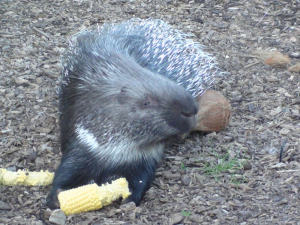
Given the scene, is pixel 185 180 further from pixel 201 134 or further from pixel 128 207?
pixel 201 134

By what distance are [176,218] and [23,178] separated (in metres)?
1.19

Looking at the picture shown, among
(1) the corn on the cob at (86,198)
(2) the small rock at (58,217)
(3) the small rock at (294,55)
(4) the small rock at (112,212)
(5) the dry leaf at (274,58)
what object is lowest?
(4) the small rock at (112,212)

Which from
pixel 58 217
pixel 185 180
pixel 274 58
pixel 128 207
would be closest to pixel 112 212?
pixel 128 207

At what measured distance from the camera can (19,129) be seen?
457 centimetres

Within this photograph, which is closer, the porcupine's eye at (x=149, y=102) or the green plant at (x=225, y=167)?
the porcupine's eye at (x=149, y=102)

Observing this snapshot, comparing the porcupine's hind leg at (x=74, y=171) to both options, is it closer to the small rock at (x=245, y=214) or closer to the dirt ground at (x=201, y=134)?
the dirt ground at (x=201, y=134)

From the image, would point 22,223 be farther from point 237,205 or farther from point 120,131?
point 237,205

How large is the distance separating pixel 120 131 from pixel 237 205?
0.95 metres

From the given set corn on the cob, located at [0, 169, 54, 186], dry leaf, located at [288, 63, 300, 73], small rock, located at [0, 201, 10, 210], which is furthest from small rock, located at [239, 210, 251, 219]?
dry leaf, located at [288, 63, 300, 73]

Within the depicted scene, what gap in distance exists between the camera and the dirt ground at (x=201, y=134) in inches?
146

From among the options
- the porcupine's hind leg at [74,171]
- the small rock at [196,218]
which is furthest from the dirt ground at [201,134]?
the porcupine's hind leg at [74,171]

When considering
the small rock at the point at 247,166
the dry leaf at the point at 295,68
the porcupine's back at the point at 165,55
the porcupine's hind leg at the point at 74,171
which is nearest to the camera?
the porcupine's hind leg at the point at 74,171

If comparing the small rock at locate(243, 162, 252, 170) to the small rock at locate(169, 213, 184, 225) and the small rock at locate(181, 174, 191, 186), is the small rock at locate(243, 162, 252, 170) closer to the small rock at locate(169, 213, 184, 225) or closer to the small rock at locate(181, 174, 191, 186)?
the small rock at locate(181, 174, 191, 186)

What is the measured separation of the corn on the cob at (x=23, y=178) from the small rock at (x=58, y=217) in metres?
0.48
